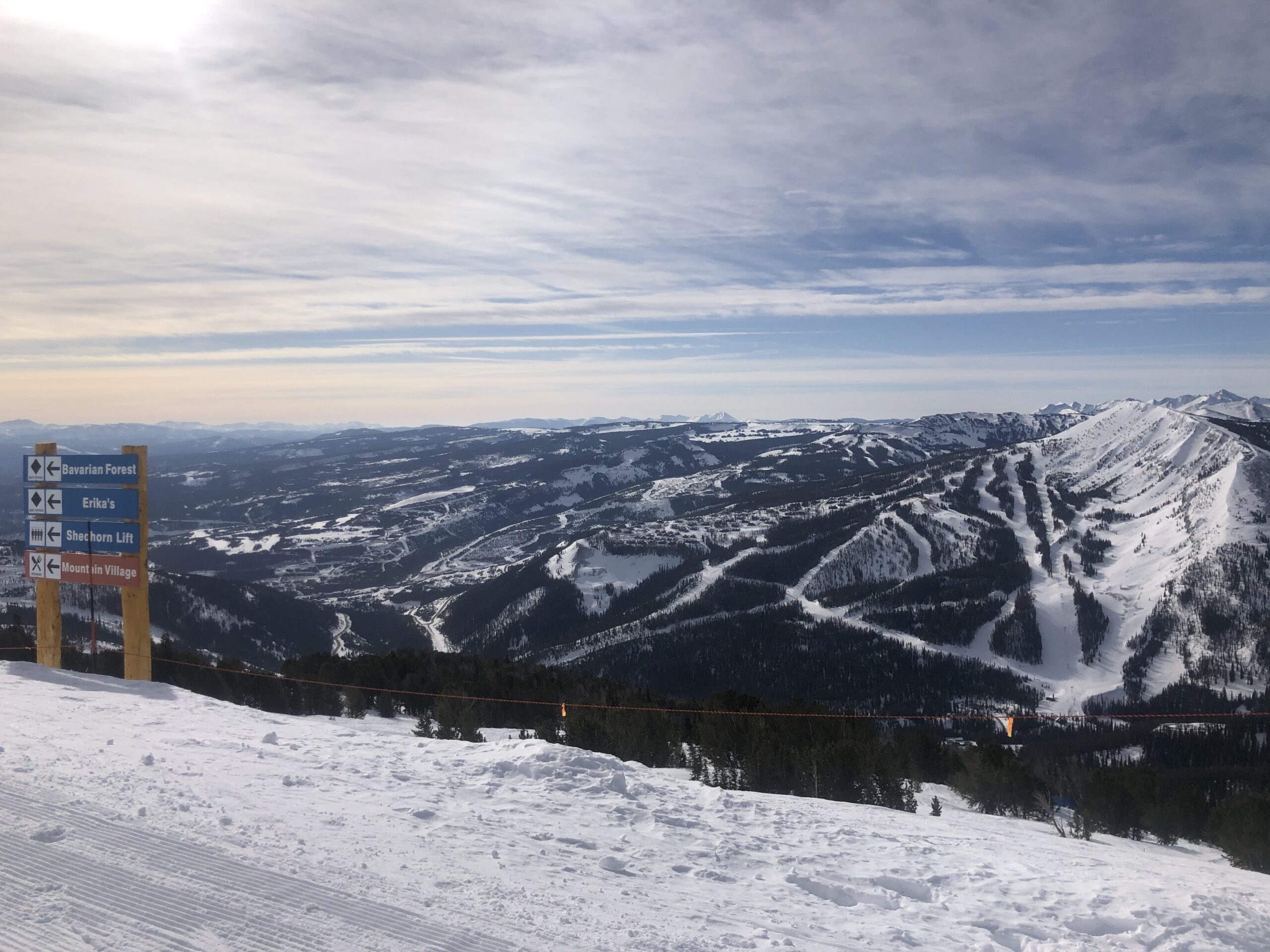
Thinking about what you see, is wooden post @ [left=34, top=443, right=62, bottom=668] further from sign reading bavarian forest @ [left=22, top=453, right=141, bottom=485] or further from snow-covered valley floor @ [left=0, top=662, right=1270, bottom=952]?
snow-covered valley floor @ [left=0, top=662, right=1270, bottom=952]

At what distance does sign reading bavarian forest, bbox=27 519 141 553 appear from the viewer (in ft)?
87.2

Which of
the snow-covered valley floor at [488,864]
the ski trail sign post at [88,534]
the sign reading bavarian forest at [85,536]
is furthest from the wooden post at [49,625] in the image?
the snow-covered valley floor at [488,864]

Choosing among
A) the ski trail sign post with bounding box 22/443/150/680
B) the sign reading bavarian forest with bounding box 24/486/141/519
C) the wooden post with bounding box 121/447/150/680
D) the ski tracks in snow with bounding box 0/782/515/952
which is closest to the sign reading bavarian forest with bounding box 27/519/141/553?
the ski trail sign post with bounding box 22/443/150/680

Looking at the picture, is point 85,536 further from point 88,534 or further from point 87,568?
point 87,568

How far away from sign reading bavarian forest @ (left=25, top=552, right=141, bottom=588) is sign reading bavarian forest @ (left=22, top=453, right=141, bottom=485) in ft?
9.04

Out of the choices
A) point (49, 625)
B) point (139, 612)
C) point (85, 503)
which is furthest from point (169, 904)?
point (49, 625)

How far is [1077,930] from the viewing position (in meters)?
11.4

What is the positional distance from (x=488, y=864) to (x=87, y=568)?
24166 millimetres

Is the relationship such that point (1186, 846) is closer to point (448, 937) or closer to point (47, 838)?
point (448, 937)

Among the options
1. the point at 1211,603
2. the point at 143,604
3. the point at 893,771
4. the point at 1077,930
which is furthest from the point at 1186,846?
the point at 1211,603

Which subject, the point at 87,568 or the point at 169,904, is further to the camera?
the point at 87,568

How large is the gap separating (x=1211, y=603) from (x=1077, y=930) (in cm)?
23786

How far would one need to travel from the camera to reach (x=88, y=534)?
27.2m

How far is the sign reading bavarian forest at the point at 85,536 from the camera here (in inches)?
1047
